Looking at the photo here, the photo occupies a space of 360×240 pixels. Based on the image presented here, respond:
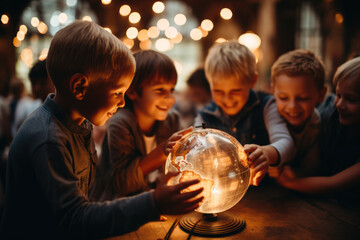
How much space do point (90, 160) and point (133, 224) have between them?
0.49m

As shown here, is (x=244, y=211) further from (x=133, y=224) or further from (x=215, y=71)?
(x=215, y=71)

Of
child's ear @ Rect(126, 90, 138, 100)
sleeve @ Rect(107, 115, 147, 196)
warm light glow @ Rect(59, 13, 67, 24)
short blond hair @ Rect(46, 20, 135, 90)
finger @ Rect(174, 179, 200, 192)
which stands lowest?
sleeve @ Rect(107, 115, 147, 196)

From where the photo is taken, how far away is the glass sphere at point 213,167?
4.09ft

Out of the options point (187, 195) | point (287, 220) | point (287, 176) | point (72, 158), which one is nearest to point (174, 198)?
point (187, 195)

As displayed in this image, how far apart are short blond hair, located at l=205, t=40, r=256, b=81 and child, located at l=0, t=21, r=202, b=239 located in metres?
0.92

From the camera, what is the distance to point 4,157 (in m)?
4.10

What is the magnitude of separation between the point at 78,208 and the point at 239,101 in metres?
1.42

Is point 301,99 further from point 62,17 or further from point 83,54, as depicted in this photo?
point 62,17

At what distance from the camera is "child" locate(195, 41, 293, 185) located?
2.09 meters

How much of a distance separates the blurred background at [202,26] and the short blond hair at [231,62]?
84 cm

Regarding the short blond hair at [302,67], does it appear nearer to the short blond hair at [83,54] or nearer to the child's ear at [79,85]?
the short blond hair at [83,54]

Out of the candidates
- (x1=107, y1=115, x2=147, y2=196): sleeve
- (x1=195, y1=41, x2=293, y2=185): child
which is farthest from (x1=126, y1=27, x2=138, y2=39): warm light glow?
→ (x1=107, y1=115, x2=147, y2=196): sleeve

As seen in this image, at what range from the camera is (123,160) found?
76.9 inches

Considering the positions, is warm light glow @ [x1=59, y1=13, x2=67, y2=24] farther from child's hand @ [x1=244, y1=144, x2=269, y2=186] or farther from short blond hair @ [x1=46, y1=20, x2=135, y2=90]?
child's hand @ [x1=244, y1=144, x2=269, y2=186]
